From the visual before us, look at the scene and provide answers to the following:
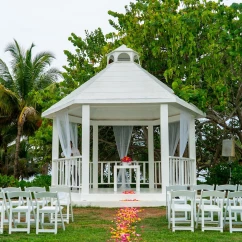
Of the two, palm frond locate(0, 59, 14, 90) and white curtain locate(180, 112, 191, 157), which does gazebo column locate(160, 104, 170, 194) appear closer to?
white curtain locate(180, 112, 191, 157)

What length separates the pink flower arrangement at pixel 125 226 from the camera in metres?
6.79

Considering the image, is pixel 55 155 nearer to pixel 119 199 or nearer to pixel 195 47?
pixel 119 199

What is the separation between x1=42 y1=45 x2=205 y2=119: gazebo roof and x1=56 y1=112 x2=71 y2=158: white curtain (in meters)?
0.29

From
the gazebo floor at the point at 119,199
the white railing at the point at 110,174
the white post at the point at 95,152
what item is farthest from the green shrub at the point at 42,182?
the gazebo floor at the point at 119,199

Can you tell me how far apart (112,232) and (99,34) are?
13.5 meters

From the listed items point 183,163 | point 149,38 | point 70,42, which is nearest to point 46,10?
point 70,42

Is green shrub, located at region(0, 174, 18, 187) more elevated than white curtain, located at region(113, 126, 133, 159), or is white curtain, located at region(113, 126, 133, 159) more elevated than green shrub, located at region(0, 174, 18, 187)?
white curtain, located at region(113, 126, 133, 159)

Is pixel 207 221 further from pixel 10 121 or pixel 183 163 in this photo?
pixel 10 121

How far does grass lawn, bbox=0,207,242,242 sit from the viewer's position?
6859 millimetres

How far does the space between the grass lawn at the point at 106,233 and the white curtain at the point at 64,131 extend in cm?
306

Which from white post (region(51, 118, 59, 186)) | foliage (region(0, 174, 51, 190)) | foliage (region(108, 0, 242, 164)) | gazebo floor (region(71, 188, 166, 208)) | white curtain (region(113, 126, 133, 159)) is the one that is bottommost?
gazebo floor (region(71, 188, 166, 208))

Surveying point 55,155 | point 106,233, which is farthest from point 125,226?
point 55,155

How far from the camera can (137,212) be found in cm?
1015

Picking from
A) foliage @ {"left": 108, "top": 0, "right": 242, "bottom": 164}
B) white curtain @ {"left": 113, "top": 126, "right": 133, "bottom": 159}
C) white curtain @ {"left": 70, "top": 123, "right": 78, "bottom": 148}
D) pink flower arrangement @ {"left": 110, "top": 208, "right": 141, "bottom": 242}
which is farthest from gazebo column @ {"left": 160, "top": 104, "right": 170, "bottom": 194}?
white curtain @ {"left": 113, "top": 126, "right": 133, "bottom": 159}
